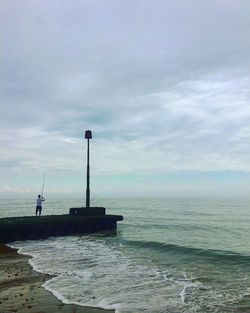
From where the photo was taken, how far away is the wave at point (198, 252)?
659 inches

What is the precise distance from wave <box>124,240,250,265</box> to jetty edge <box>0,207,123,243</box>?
15.4ft

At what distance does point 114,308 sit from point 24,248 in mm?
11670

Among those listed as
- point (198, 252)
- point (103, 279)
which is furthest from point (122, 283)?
point (198, 252)

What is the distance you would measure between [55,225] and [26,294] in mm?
13766

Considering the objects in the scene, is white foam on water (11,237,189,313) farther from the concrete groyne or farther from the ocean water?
the concrete groyne

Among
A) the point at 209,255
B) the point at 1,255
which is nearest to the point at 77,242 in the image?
the point at 1,255

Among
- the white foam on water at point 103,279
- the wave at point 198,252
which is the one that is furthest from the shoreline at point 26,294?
the wave at point 198,252

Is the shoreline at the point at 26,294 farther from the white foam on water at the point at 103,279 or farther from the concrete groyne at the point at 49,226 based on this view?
the concrete groyne at the point at 49,226

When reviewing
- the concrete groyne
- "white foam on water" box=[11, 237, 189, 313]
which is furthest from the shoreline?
the concrete groyne

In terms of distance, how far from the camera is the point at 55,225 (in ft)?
76.4

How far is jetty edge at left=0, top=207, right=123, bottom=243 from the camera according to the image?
69.7 ft

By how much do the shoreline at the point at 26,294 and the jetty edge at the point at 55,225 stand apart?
7021mm

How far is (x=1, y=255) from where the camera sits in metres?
16.6

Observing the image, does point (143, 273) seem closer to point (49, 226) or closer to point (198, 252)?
point (198, 252)
